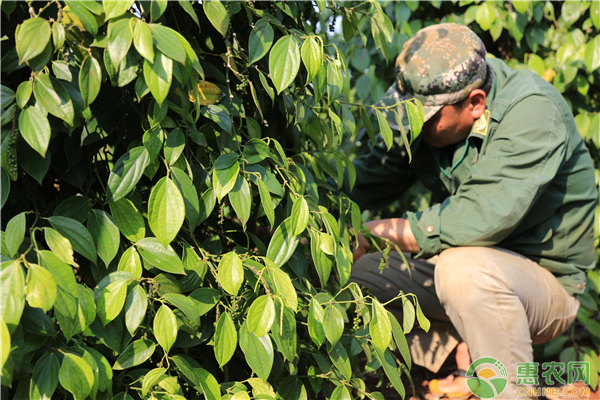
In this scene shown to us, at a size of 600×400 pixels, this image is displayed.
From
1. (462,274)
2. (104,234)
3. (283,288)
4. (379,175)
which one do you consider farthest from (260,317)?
(379,175)

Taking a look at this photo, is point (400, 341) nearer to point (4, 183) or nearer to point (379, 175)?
point (4, 183)

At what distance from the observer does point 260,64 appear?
1005 mm

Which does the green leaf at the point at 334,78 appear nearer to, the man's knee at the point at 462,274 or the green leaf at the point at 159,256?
the green leaf at the point at 159,256

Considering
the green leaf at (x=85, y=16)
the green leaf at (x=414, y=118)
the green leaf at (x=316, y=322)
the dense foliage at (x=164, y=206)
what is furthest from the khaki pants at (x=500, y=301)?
the green leaf at (x=85, y=16)

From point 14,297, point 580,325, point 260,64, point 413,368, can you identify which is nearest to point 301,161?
point 260,64

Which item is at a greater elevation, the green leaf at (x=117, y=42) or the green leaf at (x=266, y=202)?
the green leaf at (x=117, y=42)

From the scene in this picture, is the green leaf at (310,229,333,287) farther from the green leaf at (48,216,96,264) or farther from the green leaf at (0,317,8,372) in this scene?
the green leaf at (0,317,8,372)

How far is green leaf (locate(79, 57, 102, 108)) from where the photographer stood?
2.32 ft

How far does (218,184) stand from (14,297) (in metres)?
0.32

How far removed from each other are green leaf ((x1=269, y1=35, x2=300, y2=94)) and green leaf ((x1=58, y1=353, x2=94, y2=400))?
1.61 ft

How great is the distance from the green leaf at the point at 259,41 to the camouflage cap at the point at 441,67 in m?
0.70

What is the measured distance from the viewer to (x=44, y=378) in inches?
28.4

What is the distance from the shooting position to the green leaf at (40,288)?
62 centimetres

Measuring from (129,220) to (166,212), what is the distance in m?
0.09
